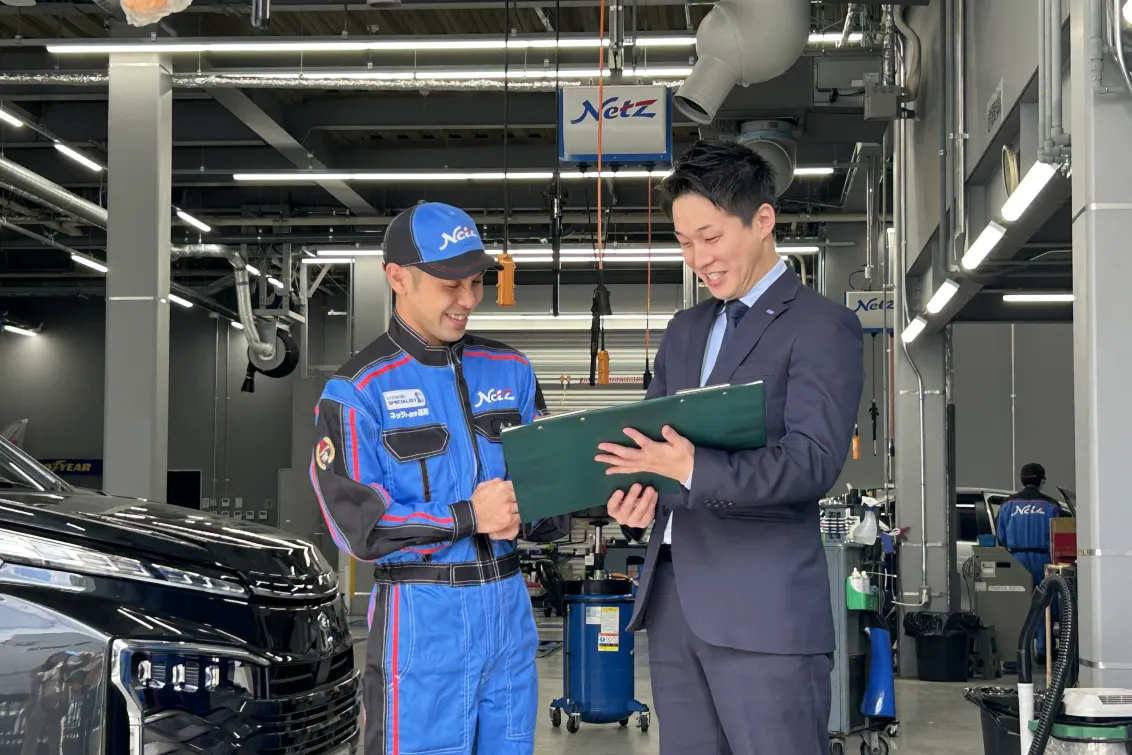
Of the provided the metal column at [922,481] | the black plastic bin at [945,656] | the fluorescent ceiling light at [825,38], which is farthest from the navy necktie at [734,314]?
the black plastic bin at [945,656]

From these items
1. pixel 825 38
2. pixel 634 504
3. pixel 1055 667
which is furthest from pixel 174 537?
pixel 825 38

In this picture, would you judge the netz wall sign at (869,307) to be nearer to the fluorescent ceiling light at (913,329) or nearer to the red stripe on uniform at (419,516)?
the fluorescent ceiling light at (913,329)

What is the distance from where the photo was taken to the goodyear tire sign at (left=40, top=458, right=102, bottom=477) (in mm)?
21672

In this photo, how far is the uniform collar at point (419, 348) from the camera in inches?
92.7

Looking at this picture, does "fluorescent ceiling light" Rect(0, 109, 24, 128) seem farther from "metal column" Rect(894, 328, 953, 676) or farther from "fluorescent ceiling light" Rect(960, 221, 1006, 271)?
"fluorescent ceiling light" Rect(960, 221, 1006, 271)

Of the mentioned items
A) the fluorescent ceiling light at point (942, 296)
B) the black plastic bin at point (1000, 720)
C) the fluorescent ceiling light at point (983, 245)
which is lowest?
the black plastic bin at point (1000, 720)

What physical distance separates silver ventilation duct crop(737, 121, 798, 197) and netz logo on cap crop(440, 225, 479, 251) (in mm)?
5807

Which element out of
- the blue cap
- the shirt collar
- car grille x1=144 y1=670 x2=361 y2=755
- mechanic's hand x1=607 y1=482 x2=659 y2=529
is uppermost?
the blue cap

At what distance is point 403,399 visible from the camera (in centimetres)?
229

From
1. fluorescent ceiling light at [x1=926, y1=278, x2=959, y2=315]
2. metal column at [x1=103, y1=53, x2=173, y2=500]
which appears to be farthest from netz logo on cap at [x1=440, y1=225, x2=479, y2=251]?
metal column at [x1=103, y1=53, x2=173, y2=500]

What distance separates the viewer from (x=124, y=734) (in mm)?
2531

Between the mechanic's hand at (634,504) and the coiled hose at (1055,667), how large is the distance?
1.25m

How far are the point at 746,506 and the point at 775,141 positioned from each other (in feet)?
21.0

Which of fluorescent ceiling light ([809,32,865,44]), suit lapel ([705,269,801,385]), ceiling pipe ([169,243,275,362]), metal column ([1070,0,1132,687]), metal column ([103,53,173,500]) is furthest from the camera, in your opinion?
ceiling pipe ([169,243,275,362])
